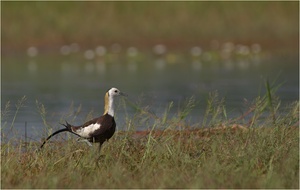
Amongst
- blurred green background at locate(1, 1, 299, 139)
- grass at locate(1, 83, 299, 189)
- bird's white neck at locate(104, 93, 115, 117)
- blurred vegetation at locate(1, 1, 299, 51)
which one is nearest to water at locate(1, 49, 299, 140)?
blurred green background at locate(1, 1, 299, 139)

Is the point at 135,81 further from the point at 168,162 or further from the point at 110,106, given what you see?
the point at 168,162

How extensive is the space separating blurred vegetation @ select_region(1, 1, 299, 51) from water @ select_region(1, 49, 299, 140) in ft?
2.82

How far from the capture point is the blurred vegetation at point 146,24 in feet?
88.8

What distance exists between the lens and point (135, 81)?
18.8 metres

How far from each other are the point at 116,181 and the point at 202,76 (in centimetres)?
1334

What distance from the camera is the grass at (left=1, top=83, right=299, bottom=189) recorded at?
6980 millimetres

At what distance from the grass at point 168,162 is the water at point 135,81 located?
2.78 m

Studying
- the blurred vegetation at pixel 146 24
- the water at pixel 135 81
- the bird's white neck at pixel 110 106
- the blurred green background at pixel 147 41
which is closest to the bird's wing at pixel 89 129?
the bird's white neck at pixel 110 106

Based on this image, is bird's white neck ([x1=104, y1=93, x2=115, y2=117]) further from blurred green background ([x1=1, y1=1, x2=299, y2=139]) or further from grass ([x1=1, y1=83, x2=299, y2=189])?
blurred green background ([x1=1, y1=1, x2=299, y2=139])

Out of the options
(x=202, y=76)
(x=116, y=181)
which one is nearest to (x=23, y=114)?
(x=116, y=181)

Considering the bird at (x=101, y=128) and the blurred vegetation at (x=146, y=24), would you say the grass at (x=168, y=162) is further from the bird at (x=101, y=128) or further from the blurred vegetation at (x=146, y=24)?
the blurred vegetation at (x=146, y=24)

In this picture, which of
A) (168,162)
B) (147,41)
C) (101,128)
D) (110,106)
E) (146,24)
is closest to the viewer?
(168,162)

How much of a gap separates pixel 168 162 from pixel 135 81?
435 inches

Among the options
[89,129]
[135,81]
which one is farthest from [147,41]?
[89,129]
